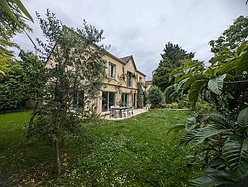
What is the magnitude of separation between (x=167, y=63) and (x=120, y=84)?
1520 centimetres

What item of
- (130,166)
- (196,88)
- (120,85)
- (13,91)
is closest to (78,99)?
(13,91)

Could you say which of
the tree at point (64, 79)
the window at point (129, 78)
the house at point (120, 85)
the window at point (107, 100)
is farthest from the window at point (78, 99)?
the window at point (129, 78)

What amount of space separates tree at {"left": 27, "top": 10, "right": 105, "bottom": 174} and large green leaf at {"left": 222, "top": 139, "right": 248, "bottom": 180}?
338 centimetres

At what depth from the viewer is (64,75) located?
3574mm

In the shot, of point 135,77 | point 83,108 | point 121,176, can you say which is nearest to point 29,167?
point 83,108

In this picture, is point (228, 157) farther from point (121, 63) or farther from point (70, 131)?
point (121, 63)

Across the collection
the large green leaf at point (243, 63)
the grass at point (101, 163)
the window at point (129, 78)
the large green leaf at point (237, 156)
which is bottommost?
the grass at point (101, 163)

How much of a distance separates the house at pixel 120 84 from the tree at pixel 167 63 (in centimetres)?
574

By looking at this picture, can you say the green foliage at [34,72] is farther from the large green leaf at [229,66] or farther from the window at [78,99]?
the large green leaf at [229,66]

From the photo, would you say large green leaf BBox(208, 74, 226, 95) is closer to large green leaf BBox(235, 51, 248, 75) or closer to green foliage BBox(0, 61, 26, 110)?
large green leaf BBox(235, 51, 248, 75)

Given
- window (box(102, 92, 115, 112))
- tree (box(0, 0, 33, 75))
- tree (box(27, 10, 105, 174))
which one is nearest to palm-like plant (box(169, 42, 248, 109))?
tree (box(0, 0, 33, 75))

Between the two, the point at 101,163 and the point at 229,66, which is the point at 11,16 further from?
the point at 101,163

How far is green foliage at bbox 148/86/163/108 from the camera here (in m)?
19.0

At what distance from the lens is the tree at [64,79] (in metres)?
3.59
